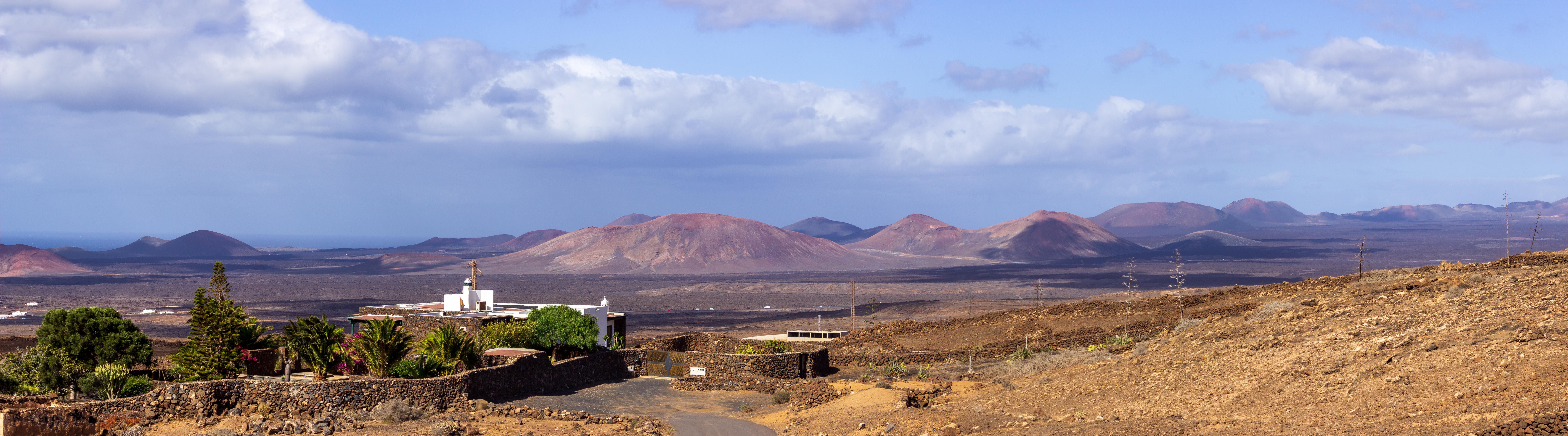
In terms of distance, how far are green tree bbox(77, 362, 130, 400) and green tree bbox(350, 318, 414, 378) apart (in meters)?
5.60

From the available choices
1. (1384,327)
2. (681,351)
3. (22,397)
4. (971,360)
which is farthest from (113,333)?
(1384,327)

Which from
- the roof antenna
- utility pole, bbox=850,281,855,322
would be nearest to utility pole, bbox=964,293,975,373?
utility pole, bbox=850,281,855,322

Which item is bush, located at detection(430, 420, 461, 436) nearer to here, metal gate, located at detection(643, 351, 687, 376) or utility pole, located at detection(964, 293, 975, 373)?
metal gate, located at detection(643, 351, 687, 376)

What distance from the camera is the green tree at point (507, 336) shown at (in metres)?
32.7

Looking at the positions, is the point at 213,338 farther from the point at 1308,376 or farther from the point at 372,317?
the point at 1308,376

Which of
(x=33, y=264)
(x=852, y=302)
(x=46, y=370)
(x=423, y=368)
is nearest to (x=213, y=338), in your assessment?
(x=46, y=370)

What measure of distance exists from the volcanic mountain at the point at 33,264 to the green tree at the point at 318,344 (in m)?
172

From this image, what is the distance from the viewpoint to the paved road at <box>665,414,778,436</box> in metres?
23.2

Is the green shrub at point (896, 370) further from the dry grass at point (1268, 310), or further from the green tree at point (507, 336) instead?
the green tree at point (507, 336)

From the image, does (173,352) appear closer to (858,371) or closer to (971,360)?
(858,371)

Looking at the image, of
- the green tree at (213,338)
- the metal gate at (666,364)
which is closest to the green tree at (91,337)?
the green tree at (213,338)

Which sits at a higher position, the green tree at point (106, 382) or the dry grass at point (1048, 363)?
the green tree at point (106, 382)

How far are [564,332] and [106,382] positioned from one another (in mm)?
13284

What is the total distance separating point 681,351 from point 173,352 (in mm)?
28888
